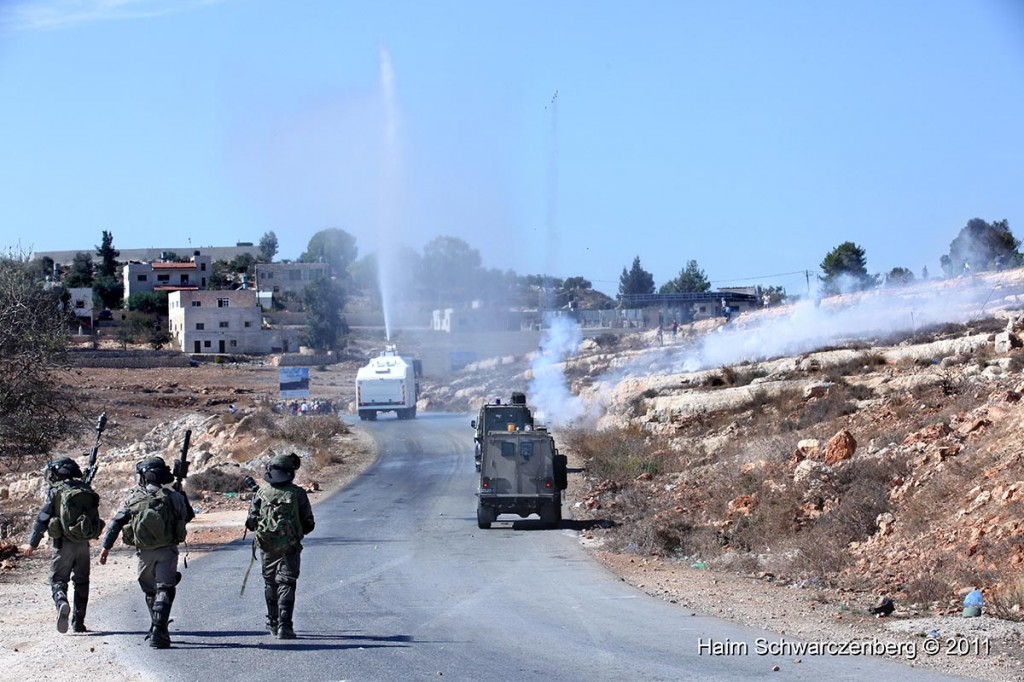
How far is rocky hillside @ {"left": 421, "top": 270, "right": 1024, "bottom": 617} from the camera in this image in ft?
52.3

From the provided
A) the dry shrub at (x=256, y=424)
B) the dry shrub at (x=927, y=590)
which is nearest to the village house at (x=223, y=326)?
the dry shrub at (x=256, y=424)

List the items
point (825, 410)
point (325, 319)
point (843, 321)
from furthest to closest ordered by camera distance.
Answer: point (325, 319) < point (843, 321) < point (825, 410)

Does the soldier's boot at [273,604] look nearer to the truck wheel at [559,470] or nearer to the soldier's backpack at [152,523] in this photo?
the soldier's backpack at [152,523]

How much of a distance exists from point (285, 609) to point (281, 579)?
307 mm

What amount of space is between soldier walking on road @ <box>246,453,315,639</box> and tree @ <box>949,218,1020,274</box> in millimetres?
66401

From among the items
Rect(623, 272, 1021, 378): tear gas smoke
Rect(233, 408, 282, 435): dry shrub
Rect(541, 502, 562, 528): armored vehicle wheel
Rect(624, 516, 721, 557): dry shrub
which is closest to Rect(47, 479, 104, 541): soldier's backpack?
Rect(624, 516, 721, 557): dry shrub

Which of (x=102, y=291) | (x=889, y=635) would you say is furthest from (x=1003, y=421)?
(x=102, y=291)

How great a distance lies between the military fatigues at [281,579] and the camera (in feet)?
39.5

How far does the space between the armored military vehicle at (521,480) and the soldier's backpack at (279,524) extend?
39.2ft

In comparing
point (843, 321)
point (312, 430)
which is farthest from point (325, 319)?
point (312, 430)

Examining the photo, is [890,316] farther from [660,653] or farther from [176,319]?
[176,319]

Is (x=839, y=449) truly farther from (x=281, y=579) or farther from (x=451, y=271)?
(x=451, y=271)

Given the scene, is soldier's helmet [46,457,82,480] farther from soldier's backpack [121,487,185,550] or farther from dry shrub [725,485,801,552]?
dry shrub [725,485,801,552]

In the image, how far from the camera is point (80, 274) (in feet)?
510
